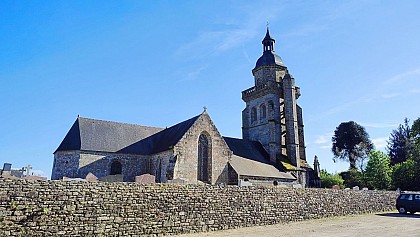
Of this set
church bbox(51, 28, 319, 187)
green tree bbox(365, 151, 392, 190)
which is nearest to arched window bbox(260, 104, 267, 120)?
church bbox(51, 28, 319, 187)

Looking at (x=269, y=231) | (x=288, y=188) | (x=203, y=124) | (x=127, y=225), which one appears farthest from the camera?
(x=203, y=124)

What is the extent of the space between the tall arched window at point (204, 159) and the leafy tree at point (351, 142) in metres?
36.9

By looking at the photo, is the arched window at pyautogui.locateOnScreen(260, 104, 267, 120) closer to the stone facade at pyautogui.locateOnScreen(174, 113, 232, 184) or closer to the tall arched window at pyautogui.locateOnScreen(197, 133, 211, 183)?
the stone facade at pyautogui.locateOnScreen(174, 113, 232, 184)

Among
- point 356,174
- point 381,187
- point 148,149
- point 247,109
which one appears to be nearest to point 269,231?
point 148,149

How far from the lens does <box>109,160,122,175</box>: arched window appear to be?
2433cm

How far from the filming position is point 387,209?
71.9 feet

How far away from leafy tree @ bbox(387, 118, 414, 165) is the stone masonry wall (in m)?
43.6

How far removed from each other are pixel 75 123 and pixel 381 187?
3439cm

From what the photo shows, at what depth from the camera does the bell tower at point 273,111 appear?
108ft

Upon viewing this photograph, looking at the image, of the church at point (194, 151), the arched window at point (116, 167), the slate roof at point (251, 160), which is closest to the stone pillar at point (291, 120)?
the church at point (194, 151)

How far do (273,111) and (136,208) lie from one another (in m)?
26.1

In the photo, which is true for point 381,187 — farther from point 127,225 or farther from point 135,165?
point 127,225

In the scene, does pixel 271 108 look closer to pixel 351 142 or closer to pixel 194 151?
pixel 194 151

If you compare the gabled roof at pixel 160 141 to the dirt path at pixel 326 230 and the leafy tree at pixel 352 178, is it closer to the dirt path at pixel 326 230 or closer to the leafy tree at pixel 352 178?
the dirt path at pixel 326 230
